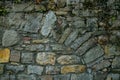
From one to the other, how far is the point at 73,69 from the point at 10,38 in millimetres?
1146

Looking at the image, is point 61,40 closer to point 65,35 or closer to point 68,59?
point 65,35

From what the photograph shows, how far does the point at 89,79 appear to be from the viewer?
20.3 feet

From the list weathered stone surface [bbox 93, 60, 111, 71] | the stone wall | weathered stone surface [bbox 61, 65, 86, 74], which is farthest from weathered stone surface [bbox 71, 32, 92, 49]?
weathered stone surface [bbox 93, 60, 111, 71]

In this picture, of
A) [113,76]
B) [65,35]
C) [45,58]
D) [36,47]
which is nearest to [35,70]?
[45,58]

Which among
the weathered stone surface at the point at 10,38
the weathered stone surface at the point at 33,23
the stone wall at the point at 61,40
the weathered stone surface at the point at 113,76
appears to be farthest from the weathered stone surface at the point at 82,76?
the weathered stone surface at the point at 10,38

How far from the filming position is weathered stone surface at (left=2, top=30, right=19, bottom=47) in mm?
6211

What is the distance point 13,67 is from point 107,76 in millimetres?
1535

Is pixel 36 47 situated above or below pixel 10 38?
below

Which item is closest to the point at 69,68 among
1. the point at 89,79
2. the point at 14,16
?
the point at 89,79

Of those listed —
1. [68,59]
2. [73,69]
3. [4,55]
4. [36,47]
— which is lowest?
[73,69]

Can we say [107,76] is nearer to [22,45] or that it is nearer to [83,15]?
[83,15]

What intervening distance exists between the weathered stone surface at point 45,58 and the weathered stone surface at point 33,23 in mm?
400

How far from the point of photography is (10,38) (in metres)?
6.22

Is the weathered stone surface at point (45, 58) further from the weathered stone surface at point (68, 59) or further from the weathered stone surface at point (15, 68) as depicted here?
the weathered stone surface at point (15, 68)
